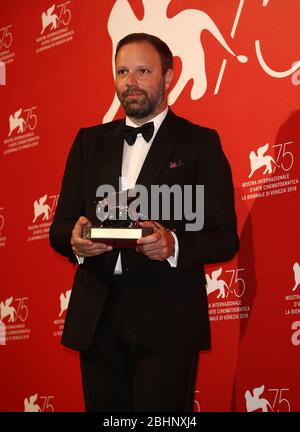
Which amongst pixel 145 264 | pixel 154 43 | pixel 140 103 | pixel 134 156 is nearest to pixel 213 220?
pixel 145 264

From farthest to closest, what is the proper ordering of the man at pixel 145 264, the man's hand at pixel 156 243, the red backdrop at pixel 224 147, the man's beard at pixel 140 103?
the red backdrop at pixel 224 147 < the man's beard at pixel 140 103 < the man at pixel 145 264 < the man's hand at pixel 156 243

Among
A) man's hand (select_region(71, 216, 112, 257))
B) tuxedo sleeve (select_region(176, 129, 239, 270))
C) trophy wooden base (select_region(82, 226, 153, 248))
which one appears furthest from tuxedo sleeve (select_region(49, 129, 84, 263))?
tuxedo sleeve (select_region(176, 129, 239, 270))

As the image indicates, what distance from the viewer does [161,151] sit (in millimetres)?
2939

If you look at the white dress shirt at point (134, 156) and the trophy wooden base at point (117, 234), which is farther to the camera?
the white dress shirt at point (134, 156)

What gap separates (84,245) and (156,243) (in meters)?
0.25

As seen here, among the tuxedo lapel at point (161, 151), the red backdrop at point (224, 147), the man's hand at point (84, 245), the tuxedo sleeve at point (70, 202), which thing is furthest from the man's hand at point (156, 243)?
the red backdrop at point (224, 147)

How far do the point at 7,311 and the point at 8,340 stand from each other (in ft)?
0.58

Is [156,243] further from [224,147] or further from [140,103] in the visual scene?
[224,147]

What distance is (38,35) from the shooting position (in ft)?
16.3

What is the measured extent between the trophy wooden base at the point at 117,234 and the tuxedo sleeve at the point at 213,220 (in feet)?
0.66

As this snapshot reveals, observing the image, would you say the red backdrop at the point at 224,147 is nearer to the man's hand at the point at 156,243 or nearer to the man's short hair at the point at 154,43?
the man's short hair at the point at 154,43

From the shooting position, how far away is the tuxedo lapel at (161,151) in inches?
113

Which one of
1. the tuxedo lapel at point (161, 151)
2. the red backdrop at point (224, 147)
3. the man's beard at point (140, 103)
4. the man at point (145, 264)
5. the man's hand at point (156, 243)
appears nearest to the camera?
the man's hand at point (156, 243)

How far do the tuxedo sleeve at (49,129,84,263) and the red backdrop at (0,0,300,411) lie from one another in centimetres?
100
